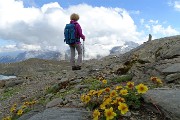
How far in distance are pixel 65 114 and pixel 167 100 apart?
7.34 feet

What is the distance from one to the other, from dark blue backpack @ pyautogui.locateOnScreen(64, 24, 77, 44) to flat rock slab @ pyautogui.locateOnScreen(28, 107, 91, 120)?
1001cm

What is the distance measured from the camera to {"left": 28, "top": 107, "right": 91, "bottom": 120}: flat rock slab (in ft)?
25.2

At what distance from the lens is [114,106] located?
24.5 feet

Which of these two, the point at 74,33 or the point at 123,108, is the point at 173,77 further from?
the point at 74,33

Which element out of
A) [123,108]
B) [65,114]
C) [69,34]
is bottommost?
[65,114]

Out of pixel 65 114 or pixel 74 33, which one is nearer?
pixel 65 114

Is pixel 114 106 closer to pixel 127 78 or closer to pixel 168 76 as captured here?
pixel 168 76

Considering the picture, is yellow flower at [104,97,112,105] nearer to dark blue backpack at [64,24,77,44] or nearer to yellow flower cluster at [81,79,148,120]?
yellow flower cluster at [81,79,148,120]

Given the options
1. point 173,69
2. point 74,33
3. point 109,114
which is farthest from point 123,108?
point 74,33

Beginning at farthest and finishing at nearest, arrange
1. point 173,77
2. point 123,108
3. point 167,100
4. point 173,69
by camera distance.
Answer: point 173,69 → point 173,77 → point 167,100 → point 123,108

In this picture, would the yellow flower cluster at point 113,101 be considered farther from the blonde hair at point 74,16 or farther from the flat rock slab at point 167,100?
the blonde hair at point 74,16

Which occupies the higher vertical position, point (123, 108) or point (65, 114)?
point (123, 108)

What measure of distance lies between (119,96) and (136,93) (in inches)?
15.0

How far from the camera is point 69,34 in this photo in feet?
60.0
